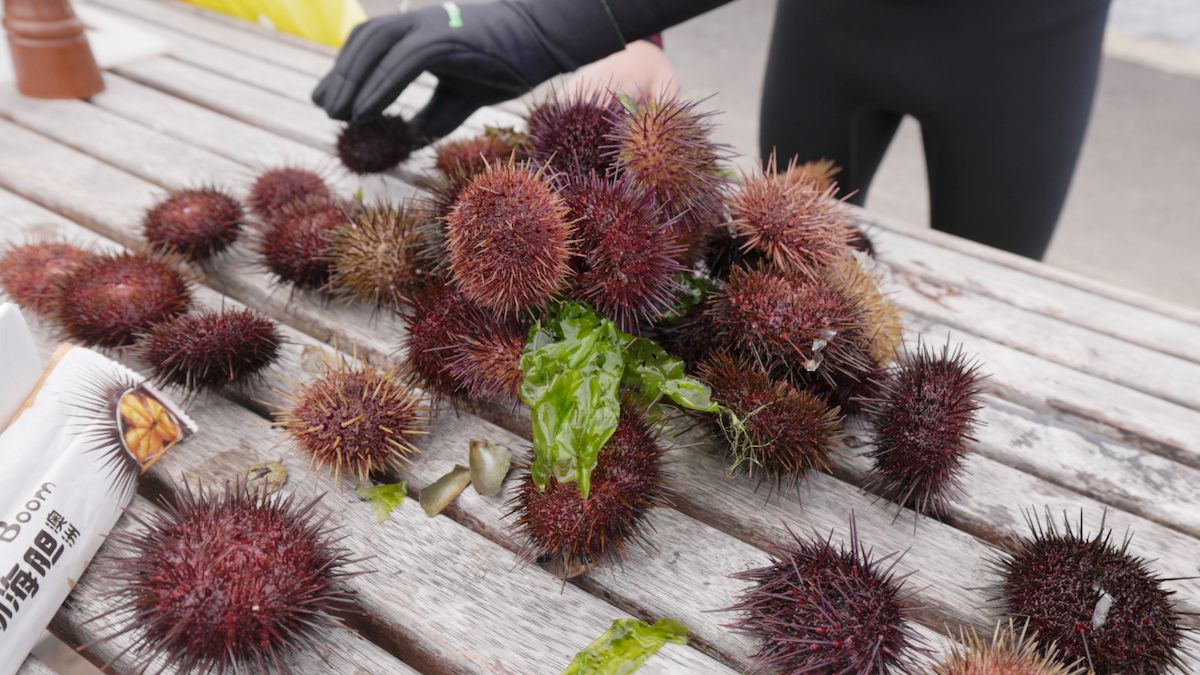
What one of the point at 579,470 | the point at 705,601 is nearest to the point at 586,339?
the point at 579,470

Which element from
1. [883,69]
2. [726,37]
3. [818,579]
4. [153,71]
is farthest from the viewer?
[726,37]

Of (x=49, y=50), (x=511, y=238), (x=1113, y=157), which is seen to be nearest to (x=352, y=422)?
(x=511, y=238)

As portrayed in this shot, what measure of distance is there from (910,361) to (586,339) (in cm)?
39

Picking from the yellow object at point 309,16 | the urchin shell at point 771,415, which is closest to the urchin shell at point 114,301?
the urchin shell at point 771,415

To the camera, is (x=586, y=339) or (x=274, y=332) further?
(x=274, y=332)

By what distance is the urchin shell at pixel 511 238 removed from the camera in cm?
82

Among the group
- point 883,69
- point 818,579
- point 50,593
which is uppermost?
point 883,69

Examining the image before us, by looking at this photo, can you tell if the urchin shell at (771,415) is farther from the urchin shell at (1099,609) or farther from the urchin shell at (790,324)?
the urchin shell at (1099,609)

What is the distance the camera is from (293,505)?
938 mm

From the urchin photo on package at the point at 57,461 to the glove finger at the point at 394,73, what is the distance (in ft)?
1.92

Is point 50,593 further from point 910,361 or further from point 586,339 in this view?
point 910,361

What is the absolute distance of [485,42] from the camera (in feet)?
4.53

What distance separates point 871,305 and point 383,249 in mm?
→ 615

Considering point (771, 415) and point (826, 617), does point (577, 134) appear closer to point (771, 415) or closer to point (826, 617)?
point (771, 415)
